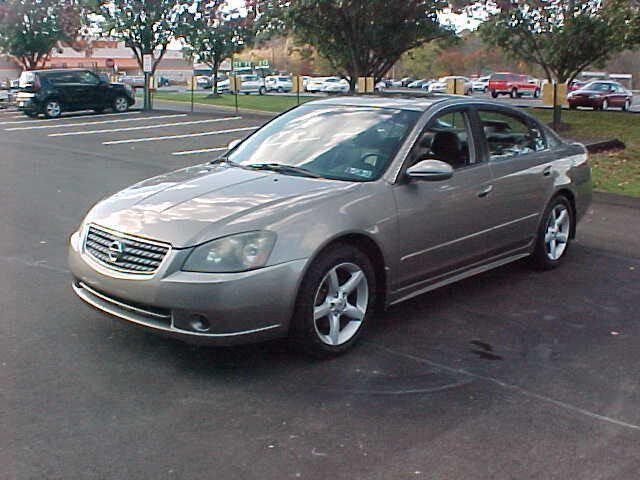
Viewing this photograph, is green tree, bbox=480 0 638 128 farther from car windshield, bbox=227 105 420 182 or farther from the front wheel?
car windshield, bbox=227 105 420 182

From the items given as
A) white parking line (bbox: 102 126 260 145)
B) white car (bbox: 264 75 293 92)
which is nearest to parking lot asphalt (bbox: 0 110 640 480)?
white parking line (bbox: 102 126 260 145)

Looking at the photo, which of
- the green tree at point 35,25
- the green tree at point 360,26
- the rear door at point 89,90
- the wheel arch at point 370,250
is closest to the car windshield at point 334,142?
→ the wheel arch at point 370,250

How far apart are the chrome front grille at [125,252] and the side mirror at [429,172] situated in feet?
5.81

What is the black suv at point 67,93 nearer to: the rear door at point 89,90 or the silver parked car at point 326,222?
the rear door at point 89,90

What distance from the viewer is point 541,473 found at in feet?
11.6

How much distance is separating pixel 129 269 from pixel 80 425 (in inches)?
40.3

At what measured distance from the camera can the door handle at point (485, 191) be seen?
5.93 metres

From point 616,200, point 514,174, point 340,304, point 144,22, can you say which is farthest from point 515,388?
point 144,22

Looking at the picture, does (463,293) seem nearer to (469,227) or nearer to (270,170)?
(469,227)

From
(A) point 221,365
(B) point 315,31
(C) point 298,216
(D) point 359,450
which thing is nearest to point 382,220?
(C) point 298,216

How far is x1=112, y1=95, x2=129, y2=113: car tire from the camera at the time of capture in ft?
91.0

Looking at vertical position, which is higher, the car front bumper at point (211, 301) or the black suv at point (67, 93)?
the black suv at point (67, 93)

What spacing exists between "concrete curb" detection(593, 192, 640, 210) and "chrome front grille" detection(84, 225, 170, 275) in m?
7.47

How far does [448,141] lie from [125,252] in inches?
101
